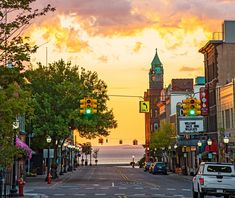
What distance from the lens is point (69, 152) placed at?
110 meters

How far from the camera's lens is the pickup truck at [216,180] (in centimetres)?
2811

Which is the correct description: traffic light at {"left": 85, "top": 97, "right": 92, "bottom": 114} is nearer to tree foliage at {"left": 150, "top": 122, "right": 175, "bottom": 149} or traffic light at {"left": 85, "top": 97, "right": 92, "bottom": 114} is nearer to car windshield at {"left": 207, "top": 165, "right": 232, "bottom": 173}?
car windshield at {"left": 207, "top": 165, "right": 232, "bottom": 173}

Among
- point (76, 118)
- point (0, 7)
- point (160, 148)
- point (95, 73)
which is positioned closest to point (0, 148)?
point (0, 7)

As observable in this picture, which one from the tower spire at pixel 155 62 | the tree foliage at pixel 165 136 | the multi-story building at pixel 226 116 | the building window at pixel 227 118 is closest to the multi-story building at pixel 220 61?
the multi-story building at pixel 226 116

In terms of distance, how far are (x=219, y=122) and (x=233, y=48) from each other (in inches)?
357

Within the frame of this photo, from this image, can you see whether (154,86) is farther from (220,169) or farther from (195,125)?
(220,169)

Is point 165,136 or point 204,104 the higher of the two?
point 204,104

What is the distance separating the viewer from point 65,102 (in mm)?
59500

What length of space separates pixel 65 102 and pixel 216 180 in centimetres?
3289

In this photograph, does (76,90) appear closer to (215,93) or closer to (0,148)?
(215,93)

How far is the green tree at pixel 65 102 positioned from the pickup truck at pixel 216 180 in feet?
98.7

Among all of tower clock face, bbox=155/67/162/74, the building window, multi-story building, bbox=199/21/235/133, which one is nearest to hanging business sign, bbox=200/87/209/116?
multi-story building, bbox=199/21/235/133

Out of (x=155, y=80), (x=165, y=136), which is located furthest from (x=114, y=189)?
(x=155, y=80)

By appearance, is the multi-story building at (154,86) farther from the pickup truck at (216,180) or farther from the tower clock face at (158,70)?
the pickup truck at (216,180)
